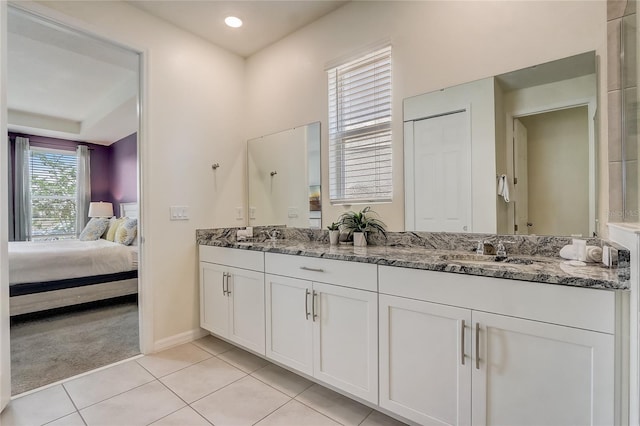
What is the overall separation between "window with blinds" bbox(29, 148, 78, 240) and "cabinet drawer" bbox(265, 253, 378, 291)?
5864mm

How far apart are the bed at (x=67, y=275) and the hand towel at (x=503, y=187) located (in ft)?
13.6

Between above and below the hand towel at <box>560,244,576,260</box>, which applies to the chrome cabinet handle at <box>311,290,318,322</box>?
below

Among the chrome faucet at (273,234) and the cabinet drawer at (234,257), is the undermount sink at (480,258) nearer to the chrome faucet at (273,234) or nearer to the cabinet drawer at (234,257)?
the cabinet drawer at (234,257)

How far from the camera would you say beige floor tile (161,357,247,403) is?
6.20 ft

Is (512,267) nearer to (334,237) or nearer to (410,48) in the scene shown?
(334,237)

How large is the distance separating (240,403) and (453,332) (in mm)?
1291

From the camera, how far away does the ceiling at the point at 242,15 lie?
2.32 meters

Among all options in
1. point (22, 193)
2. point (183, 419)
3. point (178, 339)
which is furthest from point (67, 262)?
point (22, 193)

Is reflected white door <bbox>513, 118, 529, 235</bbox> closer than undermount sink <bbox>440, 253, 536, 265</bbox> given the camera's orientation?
No

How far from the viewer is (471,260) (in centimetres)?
167

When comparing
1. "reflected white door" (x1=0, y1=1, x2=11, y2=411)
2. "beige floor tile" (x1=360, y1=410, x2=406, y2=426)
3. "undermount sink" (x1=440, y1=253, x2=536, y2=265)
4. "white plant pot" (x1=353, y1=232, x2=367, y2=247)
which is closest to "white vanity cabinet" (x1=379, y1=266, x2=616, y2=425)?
"beige floor tile" (x1=360, y1=410, x2=406, y2=426)

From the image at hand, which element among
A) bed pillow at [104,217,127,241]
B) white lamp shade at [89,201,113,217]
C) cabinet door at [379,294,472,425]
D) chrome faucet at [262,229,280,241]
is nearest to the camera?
cabinet door at [379,294,472,425]

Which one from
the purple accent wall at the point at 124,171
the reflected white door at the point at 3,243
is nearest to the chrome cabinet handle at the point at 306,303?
the reflected white door at the point at 3,243

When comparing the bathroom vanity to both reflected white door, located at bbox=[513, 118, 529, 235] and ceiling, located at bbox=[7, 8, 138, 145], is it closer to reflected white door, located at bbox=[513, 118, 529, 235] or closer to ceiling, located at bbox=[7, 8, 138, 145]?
reflected white door, located at bbox=[513, 118, 529, 235]
